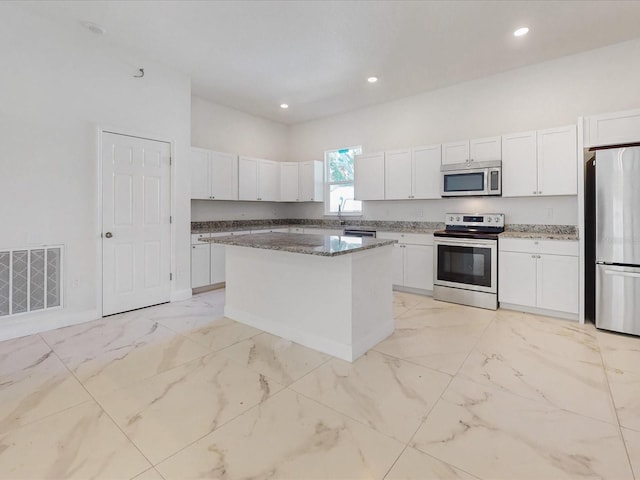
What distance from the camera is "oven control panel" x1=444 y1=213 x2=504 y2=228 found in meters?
4.31

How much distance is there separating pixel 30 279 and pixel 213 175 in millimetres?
A: 2701

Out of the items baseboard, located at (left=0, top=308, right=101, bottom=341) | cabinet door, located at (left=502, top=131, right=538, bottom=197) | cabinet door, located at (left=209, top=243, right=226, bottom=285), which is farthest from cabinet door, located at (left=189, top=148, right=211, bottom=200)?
cabinet door, located at (left=502, top=131, right=538, bottom=197)

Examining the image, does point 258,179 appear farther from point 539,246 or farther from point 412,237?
point 539,246

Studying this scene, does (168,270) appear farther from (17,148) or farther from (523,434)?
(523,434)

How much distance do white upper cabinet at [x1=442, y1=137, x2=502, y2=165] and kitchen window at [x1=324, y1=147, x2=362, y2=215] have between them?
1.85 meters

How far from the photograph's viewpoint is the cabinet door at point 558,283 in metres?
3.50

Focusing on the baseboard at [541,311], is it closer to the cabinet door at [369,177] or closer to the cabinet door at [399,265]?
the cabinet door at [399,265]

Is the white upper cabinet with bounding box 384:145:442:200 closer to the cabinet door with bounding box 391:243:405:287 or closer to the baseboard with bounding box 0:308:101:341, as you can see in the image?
the cabinet door with bounding box 391:243:405:287

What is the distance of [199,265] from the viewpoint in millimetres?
4801

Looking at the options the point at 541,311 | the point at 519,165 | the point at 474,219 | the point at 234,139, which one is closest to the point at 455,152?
the point at 519,165

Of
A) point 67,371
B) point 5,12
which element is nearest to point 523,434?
point 67,371

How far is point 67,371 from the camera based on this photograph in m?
2.47

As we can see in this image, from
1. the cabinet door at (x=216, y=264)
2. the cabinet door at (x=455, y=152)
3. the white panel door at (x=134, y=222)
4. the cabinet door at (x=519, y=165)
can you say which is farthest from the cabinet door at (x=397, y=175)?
the white panel door at (x=134, y=222)

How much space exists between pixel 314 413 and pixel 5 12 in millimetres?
4335
